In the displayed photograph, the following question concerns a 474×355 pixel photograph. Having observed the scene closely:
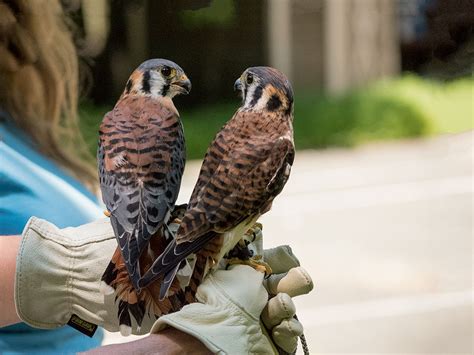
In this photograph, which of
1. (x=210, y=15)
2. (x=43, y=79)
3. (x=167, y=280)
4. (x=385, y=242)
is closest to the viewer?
(x=167, y=280)

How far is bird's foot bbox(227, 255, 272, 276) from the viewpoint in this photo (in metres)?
1.15

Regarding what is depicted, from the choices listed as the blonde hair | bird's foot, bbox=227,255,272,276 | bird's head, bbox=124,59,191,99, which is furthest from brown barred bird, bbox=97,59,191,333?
the blonde hair

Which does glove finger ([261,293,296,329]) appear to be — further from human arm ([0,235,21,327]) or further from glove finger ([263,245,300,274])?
human arm ([0,235,21,327])

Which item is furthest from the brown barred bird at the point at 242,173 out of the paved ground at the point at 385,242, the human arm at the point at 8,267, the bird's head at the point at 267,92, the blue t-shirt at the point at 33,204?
the paved ground at the point at 385,242

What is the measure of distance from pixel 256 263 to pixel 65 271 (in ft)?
0.82

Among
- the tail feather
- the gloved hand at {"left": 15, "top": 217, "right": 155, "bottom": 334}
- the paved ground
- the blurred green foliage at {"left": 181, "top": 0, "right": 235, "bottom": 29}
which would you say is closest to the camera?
the tail feather

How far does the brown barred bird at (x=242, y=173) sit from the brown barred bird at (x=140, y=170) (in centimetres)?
3

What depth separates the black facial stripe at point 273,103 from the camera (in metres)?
1.09

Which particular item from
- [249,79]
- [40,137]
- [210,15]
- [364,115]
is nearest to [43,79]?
[40,137]

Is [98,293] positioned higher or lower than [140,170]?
lower

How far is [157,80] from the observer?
1.13 metres

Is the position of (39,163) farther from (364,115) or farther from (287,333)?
(364,115)

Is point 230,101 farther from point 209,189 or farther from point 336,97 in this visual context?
point 336,97

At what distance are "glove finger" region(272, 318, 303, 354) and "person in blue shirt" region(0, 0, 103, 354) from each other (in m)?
0.45
